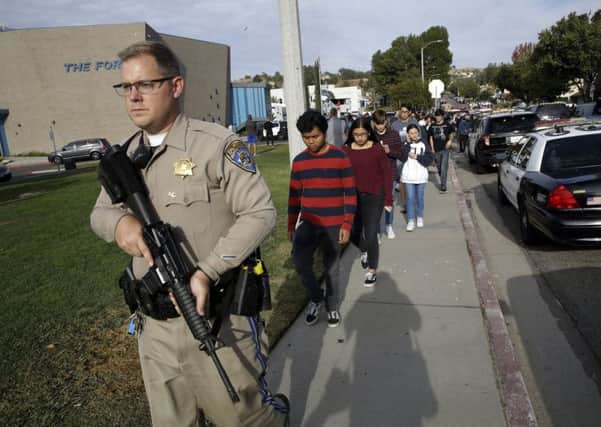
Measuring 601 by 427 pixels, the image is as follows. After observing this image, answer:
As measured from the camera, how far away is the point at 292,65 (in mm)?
5961

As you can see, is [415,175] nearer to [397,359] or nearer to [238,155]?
[397,359]

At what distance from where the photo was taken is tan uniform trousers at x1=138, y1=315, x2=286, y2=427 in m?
2.00

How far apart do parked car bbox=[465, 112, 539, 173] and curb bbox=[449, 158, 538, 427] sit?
8.60m

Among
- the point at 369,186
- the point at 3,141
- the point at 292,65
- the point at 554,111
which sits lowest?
the point at 369,186

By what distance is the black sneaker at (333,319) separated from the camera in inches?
170

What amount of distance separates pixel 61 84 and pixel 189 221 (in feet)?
138

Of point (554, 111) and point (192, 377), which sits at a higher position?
point (554, 111)

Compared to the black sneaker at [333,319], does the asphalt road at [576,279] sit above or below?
below

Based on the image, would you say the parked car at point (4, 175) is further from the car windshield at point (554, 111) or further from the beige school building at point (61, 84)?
the car windshield at point (554, 111)

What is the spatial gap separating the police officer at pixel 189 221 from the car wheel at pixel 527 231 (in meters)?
5.53

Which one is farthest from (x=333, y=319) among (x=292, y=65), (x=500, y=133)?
(x=500, y=133)

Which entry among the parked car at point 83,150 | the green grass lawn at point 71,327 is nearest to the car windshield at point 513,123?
the green grass lawn at point 71,327

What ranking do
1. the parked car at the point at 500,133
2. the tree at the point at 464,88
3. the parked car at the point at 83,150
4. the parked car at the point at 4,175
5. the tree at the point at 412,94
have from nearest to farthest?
the parked car at the point at 500,133 → the parked car at the point at 4,175 → the parked car at the point at 83,150 → the tree at the point at 412,94 → the tree at the point at 464,88

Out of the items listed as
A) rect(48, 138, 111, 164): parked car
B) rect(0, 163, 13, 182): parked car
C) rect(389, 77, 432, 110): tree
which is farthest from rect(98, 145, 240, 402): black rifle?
rect(389, 77, 432, 110): tree
